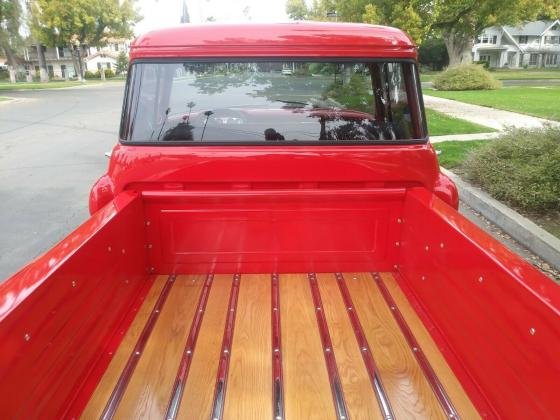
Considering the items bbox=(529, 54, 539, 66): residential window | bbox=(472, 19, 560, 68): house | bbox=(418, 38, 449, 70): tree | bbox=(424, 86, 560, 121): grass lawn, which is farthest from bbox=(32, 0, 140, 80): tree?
bbox=(529, 54, 539, 66): residential window

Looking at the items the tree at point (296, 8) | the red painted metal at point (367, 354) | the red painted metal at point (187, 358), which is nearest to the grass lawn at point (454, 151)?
the red painted metal at point (367, 354)

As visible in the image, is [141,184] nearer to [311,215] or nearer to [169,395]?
[311,215]

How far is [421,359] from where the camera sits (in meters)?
2.26

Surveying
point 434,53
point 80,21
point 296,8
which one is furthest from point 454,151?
point 296,8

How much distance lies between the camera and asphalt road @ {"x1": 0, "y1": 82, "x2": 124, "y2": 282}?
16.7 feet

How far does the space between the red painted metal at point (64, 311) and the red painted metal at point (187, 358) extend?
397 millimetres

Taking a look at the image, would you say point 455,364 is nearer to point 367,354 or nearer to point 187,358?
point 367,354

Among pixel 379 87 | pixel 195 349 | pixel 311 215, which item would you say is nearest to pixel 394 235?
pixel 311 215

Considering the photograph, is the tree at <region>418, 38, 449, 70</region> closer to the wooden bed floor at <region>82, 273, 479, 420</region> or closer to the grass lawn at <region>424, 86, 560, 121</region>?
the grass lawn at <region>424, 86, 560, 121</region>

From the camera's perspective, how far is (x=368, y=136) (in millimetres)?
3064

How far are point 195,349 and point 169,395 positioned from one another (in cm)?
35

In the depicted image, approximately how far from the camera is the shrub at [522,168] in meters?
5.44

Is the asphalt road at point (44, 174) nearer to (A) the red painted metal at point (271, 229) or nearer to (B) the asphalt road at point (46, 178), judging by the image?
(B) the asphalt road at point (46, 178)

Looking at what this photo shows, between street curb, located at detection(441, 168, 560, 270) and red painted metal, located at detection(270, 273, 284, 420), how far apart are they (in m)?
2.94
